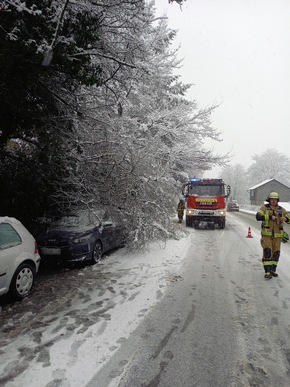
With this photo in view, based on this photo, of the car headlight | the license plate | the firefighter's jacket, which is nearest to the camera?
the firefighter's jacket

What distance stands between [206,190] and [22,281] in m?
12.0

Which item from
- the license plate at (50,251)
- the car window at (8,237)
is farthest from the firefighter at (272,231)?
the car window at (8,237)

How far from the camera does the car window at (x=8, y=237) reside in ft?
15.4

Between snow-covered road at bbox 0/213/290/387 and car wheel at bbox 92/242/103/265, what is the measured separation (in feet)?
1.63

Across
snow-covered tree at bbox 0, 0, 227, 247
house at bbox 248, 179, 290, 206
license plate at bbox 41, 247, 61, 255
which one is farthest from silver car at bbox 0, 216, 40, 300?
house at bbox 248, 179, 290, 206

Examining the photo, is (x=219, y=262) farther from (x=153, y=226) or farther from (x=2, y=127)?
(x=2, y=127)

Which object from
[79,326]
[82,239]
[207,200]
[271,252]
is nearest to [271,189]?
[207,200]

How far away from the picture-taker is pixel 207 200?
1494 cm

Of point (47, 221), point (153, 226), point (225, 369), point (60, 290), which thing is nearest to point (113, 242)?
point (153, 226)

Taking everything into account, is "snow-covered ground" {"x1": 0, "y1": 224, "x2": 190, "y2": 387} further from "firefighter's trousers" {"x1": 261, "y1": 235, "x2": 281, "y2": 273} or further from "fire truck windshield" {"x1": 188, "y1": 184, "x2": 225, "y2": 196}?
"fire truck windshield" {"x1": 188, "y1": 184, "x2": 225, "y2": 196}

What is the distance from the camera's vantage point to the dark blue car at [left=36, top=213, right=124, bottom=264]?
21.9 feet

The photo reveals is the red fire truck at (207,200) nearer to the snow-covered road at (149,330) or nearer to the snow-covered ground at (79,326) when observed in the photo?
the snow-covered road at (149,330)

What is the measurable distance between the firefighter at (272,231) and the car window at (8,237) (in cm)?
494

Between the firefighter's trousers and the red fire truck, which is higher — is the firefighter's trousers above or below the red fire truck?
below
